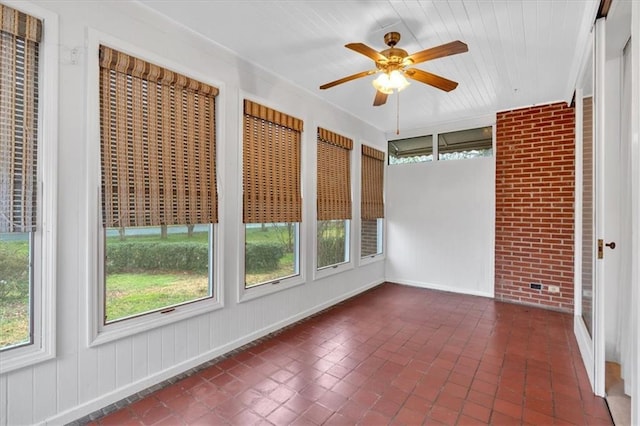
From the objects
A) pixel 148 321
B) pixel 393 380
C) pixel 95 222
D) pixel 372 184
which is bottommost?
pixel 393 380

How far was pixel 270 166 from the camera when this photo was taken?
130 inches

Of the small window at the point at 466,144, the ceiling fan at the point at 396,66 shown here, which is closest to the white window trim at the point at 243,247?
the ceiling fan at the point at 396,66

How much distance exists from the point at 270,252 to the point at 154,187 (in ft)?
4.90

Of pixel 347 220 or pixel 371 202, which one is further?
pixel 371 202

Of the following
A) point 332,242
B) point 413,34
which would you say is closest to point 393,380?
point 332,242

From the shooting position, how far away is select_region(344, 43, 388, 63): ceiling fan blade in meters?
2.10

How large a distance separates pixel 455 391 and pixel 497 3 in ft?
9.33

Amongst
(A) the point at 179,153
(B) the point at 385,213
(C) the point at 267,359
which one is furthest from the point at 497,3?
(B) the point at 385,213

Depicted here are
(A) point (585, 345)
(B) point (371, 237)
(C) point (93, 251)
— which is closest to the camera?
(C) point (93, 251)

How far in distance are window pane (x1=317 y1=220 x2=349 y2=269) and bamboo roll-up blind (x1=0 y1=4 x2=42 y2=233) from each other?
2910mm

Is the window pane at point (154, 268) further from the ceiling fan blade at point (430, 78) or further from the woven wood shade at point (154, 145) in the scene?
the ceiling fan blade at point (430, 78)

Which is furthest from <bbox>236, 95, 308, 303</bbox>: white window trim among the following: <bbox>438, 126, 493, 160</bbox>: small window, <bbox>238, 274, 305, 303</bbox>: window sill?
<bbox>438, 126, 493, 160</bbox>: small window

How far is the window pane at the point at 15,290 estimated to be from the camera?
175 cm

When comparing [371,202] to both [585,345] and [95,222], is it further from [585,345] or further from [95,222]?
[95,222]
